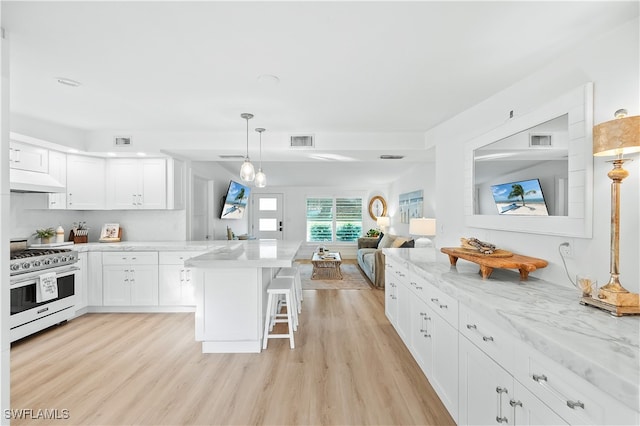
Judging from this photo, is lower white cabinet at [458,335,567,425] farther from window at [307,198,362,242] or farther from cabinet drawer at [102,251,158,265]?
window at [307,198,362,242]

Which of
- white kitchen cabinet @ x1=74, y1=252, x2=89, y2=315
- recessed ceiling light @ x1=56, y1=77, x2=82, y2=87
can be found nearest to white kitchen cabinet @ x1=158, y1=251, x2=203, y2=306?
white kitchen cabinet @ x1=74, y1=252, x2=89, y2=315

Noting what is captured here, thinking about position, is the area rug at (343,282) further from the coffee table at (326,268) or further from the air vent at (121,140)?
the air vent at (121,140)

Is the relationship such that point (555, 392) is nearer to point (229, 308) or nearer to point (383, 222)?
point (229, 308)

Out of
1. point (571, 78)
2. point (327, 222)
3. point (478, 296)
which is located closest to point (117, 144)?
point (478, 296)

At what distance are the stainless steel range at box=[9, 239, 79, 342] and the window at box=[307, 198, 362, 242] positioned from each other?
20.6 ft

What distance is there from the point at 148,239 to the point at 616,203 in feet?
16.8

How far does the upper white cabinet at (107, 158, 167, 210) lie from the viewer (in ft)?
14.6

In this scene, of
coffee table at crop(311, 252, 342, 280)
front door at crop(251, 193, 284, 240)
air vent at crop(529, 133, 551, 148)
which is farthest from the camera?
front door at crop(251, 193, 284, 240)

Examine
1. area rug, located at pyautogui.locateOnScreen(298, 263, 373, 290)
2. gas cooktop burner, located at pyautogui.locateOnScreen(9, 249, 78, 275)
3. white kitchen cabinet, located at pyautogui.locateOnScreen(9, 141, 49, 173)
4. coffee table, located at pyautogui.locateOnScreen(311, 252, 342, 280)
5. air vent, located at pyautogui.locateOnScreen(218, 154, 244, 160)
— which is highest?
air vent, located at pyautogui.locateOnScreen(218, 154, 244, 160)

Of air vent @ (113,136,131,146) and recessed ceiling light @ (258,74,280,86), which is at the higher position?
recessed ceiling light @ (258,74,280,86)

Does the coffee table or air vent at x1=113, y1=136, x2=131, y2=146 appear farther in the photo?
the coffee table

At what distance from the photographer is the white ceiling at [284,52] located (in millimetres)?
1580

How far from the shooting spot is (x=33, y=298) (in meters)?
3.23

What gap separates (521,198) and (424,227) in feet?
7.90
